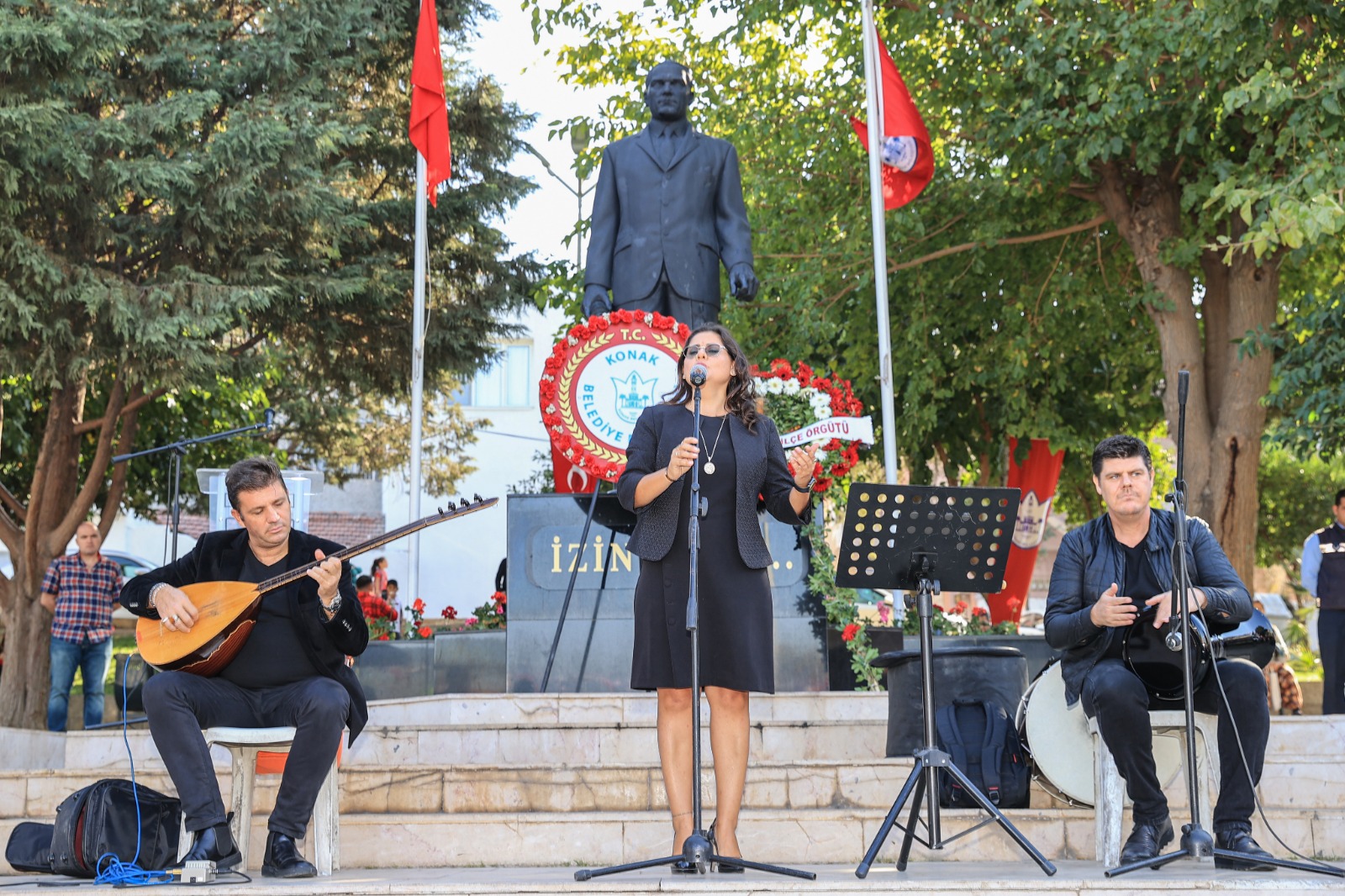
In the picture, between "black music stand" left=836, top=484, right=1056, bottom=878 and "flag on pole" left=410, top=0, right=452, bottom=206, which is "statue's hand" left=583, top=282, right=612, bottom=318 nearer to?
"black music stand" left=836, top=484, right=1056, bottom=878

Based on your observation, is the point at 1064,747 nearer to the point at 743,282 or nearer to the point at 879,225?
the point at 743,282

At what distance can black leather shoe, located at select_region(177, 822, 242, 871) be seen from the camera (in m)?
4.62

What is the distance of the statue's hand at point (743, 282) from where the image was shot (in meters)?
8.45

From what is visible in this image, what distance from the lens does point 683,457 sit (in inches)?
178

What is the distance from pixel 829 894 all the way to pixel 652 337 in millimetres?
4660

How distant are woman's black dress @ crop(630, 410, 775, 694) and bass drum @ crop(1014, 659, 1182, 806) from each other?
1168 millimetres

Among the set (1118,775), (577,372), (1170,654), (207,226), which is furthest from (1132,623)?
(207,226)

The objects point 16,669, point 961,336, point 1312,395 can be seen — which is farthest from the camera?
point 961,336

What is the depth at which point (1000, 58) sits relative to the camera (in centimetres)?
1335

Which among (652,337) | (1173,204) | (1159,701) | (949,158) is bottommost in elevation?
(1159,701)

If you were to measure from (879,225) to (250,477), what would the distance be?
24.9 feet

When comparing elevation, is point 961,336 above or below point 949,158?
below

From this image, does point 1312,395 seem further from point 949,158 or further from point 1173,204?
point 949,158

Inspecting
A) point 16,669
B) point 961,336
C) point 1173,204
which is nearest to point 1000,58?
point 1173,204
